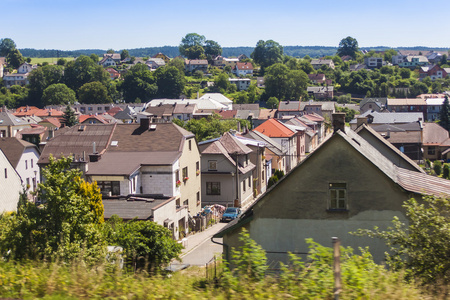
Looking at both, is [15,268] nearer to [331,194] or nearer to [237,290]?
[237,290]

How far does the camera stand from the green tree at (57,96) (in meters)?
144

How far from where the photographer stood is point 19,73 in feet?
641

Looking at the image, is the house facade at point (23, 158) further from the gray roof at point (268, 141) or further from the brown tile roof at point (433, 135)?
the brown tile roof at point (433, 135)

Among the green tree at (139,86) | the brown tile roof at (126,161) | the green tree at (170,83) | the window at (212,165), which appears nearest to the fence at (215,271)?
the brown tile roof at (126,161)

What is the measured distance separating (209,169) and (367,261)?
30788 millimetres

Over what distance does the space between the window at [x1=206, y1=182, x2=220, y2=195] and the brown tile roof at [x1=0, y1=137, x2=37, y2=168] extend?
62.1 ft

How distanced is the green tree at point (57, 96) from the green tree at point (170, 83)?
26.1 metres

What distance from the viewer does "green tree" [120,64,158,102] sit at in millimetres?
157625

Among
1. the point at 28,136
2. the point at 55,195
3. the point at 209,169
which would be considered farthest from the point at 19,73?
the point at 55,195

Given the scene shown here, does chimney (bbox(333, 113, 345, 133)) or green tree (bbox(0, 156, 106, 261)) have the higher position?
chimney (bbox(333, 113, 345, 133))

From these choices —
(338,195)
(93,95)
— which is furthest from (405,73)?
(338,195)

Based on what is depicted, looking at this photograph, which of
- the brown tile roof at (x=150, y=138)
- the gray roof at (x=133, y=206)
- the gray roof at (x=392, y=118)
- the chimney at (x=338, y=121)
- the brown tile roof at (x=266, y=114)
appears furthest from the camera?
the brown tile roof at (x=266, y=114)

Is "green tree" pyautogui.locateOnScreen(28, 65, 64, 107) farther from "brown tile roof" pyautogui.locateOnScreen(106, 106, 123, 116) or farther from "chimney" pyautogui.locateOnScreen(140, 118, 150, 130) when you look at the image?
"chimney" pyautogui.locateOnScreen(140, 118, 150, 130)

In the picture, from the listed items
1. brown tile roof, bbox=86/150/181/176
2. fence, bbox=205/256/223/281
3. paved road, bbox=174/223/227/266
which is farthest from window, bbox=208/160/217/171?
fence, bbox=205/256/223/281
